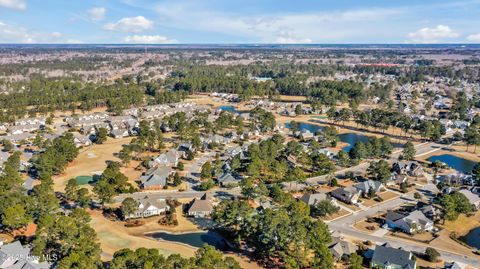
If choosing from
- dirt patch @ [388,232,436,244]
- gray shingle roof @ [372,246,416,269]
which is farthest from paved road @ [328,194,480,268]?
gray shingle roof @ [372,246,416,269]

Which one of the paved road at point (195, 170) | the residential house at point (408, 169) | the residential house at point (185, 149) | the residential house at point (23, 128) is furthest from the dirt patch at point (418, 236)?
the residential house at point (23, 128)

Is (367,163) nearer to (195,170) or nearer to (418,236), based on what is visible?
(418,236)

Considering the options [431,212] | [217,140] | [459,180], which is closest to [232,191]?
[217,140]

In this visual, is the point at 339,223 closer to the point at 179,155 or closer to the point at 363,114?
the point at 179,155

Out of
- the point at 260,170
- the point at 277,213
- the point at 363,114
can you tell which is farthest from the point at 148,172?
the point at 363,114

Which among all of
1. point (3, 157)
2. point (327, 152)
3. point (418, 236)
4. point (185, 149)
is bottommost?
point (418, 236)
